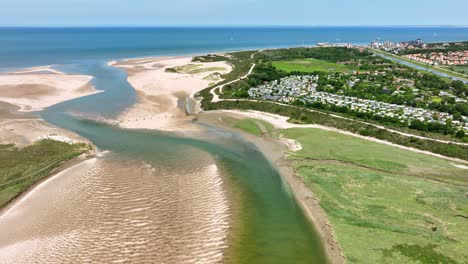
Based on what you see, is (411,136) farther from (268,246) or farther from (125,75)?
(125,75)

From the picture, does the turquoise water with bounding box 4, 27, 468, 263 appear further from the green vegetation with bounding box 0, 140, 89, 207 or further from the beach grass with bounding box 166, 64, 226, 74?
the beach grass with bounding box 166, 64, 226, 74

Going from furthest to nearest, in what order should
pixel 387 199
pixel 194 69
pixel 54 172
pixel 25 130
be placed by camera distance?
pixel 194 69 < pixel 25 130 < pixel 54 172 < pixel 387 199

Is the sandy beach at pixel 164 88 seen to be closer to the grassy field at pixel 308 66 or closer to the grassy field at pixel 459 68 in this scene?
the grassy field at pixel 308 66

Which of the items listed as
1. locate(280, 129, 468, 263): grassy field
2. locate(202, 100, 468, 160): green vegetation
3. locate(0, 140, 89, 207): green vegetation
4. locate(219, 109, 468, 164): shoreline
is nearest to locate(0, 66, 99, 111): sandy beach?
locate(0, 140, 89, 207): green vegetation

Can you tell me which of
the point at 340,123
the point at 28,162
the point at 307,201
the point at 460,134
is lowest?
the point at 307,201

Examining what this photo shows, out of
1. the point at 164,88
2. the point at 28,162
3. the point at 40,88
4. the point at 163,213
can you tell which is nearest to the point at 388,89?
the point at 164,88

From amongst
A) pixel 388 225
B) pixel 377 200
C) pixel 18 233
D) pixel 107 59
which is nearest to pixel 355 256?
pixel 388 225

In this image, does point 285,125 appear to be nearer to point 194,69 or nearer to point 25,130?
point 25,130
